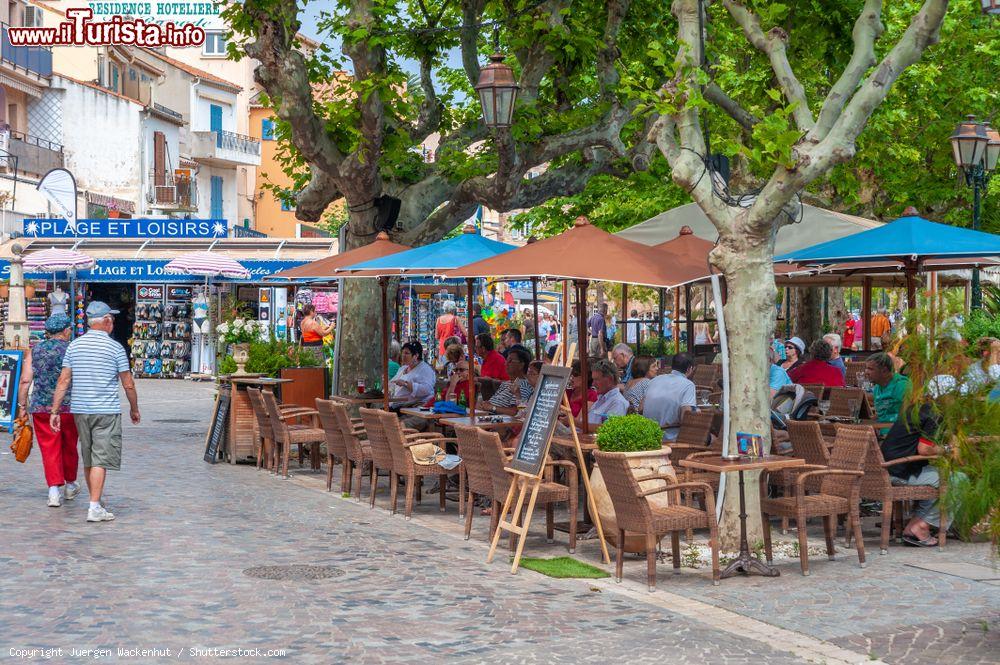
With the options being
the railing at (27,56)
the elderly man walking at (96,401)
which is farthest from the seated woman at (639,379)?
the railing at (27,56)

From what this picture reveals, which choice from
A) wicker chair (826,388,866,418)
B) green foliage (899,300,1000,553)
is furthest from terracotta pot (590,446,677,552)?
wicker chair (826,388,866,418)

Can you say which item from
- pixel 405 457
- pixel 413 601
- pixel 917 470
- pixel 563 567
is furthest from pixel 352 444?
pixel 917 470

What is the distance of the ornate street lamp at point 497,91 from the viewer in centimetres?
1449

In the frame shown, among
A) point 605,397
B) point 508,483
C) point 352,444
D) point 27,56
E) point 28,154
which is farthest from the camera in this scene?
point 27,56

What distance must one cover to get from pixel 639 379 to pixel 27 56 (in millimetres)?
34111

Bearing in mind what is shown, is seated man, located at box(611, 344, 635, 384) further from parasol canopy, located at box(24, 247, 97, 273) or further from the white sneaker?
parasol canopy, located at box(24, 247, 97, 273)

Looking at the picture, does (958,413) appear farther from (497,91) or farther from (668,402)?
(497,91)

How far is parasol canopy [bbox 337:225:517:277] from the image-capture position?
14.2m

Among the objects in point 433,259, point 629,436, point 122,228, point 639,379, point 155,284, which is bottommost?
point 629,436

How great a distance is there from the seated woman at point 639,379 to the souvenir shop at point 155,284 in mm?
20471

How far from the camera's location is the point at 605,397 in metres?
12.7

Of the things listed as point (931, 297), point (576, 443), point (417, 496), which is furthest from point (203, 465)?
point (931, 297)

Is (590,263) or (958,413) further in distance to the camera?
(590,263)

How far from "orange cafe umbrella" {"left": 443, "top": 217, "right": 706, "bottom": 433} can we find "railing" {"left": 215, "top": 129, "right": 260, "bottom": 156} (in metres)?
46.0
